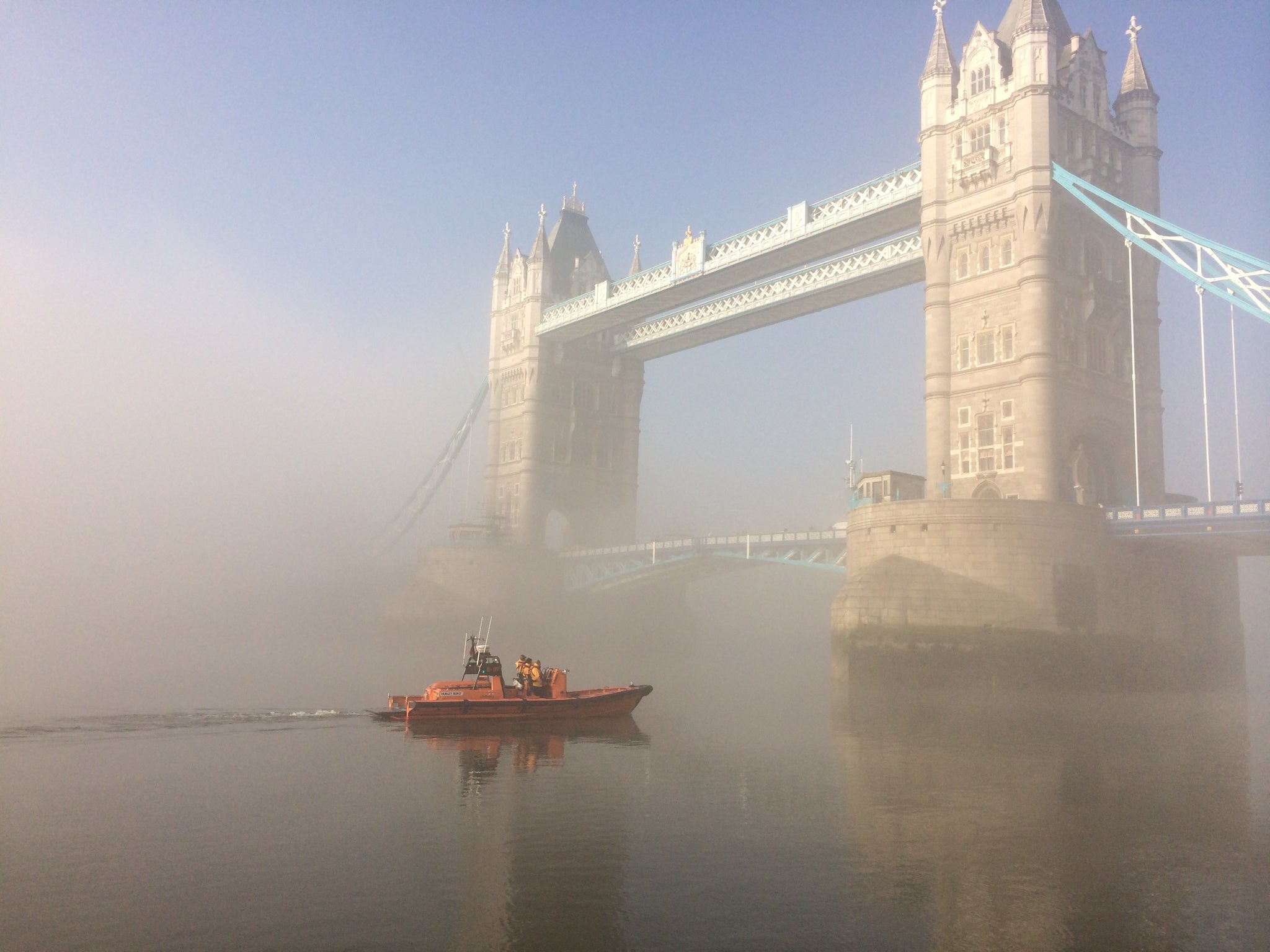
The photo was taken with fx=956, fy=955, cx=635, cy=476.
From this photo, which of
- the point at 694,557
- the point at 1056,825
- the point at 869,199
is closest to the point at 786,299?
the point at 869,199

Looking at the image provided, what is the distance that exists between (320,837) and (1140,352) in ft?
164

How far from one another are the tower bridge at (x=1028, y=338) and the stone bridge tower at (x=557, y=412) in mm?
27751

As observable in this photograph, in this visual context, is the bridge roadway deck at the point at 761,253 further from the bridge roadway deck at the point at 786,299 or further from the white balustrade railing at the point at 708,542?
the white balustrade railing at the point at 708,542

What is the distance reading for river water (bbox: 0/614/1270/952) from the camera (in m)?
14.0

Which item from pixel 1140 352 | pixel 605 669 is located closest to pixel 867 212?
pixel 1140 352

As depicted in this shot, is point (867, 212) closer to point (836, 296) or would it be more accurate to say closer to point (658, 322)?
point (836, 296)

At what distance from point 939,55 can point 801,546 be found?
30.9 metres

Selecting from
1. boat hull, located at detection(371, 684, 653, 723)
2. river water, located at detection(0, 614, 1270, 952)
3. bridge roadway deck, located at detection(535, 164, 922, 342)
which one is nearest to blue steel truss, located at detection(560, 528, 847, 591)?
bridge roadway deck, located at detection(535, 164, 922, 342)

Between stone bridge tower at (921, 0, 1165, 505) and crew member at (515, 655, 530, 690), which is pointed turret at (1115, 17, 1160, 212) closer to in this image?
stone bridge tower at (921, 0, 1165, 505)

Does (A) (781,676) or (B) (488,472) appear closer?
(A) (781,676)

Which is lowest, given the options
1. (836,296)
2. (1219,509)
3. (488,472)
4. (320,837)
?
(320,837)

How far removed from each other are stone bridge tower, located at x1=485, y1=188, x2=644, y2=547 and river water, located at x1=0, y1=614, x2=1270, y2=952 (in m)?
55.5

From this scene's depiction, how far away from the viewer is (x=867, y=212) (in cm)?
5628

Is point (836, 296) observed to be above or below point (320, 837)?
above
